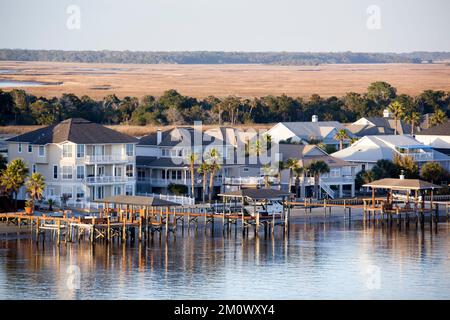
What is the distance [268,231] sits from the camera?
83.4 meters

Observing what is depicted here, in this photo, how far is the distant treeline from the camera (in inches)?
5782

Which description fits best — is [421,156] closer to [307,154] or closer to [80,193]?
[307,154]

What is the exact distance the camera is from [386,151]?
11531cm

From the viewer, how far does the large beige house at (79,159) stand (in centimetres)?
9050

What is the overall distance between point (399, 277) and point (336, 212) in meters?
28.8

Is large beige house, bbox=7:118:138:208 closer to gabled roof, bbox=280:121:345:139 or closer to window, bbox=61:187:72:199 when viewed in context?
window, bbox=61:187:72:199

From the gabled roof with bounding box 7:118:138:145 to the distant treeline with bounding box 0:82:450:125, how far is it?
49023 millimetres

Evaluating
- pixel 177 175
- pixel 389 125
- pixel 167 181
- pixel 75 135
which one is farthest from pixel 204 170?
pixel 389 125

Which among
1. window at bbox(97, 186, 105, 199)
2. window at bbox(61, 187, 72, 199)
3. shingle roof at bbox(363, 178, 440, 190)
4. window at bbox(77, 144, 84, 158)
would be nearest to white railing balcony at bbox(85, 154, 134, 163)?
window at bbox(77, 144, 84, 158)

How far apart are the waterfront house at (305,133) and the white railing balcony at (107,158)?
29210mm

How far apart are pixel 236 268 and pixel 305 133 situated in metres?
58.9

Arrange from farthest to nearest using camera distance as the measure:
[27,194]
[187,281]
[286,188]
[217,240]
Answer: [286,188] → [27,194] → [217,240] → [187,281]

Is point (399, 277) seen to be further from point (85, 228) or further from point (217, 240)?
point (85, 228)
